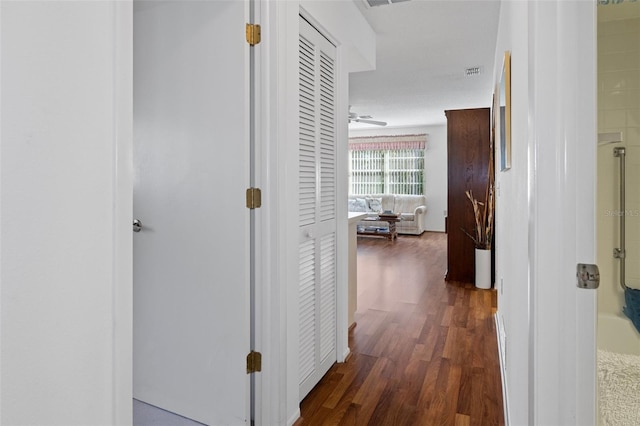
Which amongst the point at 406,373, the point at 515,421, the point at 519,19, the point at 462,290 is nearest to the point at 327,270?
the point at 406,373

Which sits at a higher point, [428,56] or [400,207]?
[428,56]

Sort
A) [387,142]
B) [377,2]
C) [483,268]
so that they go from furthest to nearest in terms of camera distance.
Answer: [387,142], [483,268], [377,2]

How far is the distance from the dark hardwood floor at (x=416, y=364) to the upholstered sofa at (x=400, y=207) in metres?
4.36

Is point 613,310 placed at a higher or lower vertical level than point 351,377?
higher

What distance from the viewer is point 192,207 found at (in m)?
1.81

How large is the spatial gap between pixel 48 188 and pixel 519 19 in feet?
5.17

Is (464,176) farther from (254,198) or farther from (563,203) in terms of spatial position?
(563,203)

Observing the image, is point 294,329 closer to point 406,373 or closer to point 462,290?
point 406,373

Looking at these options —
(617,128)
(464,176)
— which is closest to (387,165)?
(464,176)

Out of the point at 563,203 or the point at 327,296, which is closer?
the point at 563,203

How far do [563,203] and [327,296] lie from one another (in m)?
1.56

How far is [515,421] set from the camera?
1.54 m

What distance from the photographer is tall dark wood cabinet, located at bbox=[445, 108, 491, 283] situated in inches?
182

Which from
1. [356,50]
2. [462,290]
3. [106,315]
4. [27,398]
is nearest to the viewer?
[27,398]
